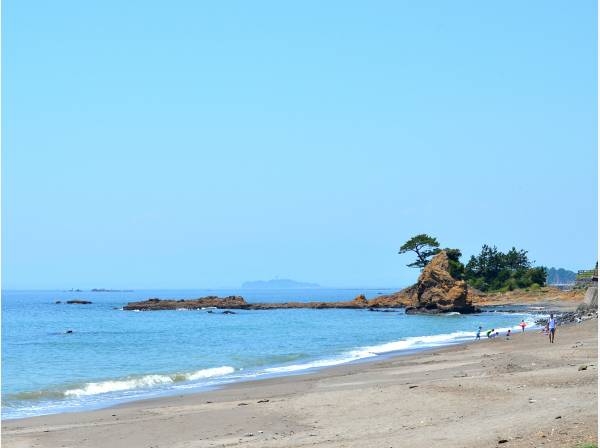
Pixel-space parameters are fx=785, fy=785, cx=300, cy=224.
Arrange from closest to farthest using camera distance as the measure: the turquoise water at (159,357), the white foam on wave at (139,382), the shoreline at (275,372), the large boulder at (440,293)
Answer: the shoreline at (275,372) < the turquoise water at (159,357) < the white foam on wave at (139,382) < the large boulder at (440,293)

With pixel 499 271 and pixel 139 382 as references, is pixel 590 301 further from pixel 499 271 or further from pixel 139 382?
pixel 499 271

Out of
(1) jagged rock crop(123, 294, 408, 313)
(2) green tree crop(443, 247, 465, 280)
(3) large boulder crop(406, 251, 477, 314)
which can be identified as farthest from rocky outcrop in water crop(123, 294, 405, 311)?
(3) large boulder crop(406, 251, 477, 314)

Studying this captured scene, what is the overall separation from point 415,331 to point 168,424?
47.7 metres

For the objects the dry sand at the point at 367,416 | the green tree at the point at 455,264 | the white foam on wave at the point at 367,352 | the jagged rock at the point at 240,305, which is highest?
the green tree at the point at 455,264

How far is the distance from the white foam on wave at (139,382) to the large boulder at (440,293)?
211ft

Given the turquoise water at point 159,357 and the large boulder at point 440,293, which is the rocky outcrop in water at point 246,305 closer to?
the large boulder at point 440,293

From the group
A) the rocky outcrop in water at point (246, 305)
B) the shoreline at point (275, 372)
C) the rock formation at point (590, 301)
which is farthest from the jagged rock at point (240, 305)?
the shoreline at point (275, 372)

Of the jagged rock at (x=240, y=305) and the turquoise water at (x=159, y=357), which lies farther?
the jagged rock at (x=240, y=305)

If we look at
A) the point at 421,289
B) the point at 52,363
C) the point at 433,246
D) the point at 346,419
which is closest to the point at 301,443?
the point at 346,419

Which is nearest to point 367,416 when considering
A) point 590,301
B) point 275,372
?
point 275,372

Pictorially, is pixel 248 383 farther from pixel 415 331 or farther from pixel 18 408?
pixel 415 331

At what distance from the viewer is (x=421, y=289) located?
332 feet

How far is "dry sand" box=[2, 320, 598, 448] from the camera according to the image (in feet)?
43.0

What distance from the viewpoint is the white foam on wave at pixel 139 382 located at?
27.7m
